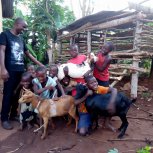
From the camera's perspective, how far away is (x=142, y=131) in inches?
177

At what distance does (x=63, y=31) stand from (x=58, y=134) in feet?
27.7

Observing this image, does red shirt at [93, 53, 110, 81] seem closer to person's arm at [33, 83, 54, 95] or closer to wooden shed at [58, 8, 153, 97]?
person's arm at [33, 83, 54, 95]

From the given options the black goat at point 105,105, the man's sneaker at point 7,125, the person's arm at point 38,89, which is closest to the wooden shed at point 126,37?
the black goat at point 105,105

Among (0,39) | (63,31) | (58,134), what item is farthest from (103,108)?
(63,31)

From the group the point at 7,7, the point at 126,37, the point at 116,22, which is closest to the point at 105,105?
the point at 116,22

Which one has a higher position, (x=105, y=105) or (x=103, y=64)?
(x=103, y=64)

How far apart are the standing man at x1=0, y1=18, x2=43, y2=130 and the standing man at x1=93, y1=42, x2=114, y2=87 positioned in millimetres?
1455

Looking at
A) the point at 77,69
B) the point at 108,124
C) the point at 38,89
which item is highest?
the point at 77,69

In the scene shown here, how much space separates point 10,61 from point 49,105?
108 centimetres

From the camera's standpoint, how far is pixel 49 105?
4.16 meters

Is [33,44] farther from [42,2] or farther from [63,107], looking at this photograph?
[63,107]

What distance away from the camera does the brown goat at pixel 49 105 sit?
4.08 meters

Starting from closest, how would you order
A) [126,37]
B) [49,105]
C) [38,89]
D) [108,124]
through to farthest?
1. [49,105]
2. [38,89]
3. [108,124]
4. [126,37]

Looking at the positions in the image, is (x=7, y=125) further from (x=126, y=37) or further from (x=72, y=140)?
(x=126, y=37)
